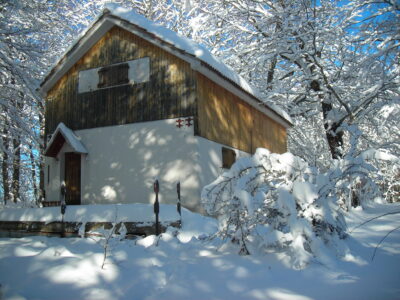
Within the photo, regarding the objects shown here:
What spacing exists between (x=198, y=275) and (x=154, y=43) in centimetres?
884

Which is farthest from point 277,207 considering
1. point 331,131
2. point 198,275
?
point 331,131

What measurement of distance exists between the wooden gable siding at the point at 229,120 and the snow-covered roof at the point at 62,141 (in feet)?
15.3

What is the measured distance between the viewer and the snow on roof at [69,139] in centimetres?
1177

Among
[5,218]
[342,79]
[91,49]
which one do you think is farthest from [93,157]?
[342,79]

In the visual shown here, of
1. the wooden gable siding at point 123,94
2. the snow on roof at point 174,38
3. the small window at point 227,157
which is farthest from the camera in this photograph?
the small window at point 227,157

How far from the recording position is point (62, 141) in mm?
12555

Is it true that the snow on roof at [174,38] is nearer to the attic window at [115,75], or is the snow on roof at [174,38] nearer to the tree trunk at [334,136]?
the attic window at [115,75]

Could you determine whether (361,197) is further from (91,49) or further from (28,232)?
(91,49)

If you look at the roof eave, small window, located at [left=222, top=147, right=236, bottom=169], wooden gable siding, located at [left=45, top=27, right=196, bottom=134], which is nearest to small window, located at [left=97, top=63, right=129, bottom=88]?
wooden gable siding, located at [left=45, top=27, right=196, bottom=134]

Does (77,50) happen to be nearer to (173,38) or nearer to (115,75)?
(115,75)

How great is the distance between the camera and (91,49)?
12797mm

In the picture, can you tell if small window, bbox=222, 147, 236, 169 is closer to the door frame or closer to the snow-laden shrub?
the door frame

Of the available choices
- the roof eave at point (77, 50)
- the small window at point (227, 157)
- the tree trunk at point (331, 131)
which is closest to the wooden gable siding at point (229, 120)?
the small window at point (227, 157)

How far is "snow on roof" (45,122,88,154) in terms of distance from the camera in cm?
1177
